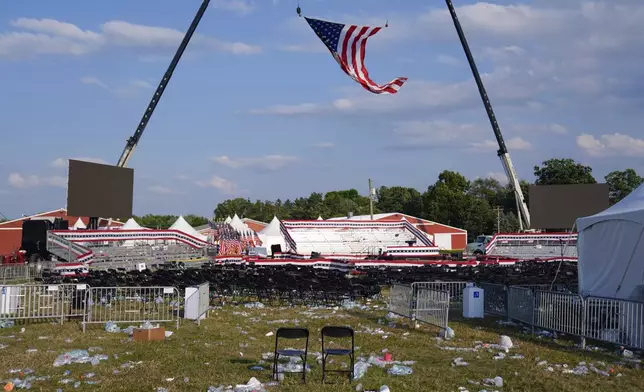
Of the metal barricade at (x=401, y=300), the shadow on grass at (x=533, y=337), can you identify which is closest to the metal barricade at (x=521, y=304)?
the shadow on grass at (x=533, y=337)

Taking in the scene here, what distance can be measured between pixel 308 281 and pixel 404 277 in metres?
4.00

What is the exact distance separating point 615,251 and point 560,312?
289 cm

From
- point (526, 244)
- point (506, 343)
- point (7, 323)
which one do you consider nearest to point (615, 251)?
point (506, 343)

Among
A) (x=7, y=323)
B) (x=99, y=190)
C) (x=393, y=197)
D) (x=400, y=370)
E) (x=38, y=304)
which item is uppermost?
(x=393, y=197)

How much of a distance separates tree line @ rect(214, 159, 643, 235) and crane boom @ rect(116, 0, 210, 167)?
40.1 m

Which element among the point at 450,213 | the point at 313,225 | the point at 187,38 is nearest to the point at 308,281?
the point at 313,225

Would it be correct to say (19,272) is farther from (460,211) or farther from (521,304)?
(460,211)

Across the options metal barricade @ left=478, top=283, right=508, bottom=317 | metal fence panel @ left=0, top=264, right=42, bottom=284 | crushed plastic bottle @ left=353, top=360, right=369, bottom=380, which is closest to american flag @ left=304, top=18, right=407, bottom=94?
metal barricade @ left=478, top=283, right=508, bottom=317

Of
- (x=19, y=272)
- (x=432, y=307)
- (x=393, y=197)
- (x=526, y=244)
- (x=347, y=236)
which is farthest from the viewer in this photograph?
(x=393, y=197)

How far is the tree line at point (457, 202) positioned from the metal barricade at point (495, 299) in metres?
59.3

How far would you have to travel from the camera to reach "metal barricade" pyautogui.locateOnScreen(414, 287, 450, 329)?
1336 centimetres

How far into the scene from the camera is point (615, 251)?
1452cm

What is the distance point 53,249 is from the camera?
35.8 metres

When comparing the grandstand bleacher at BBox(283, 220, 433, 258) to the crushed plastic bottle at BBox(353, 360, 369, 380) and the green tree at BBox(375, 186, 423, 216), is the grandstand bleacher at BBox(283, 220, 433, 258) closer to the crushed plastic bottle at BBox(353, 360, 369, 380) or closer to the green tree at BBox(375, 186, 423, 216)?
the crushed plastic bottle at BBox(353, 360, 369, 380)
